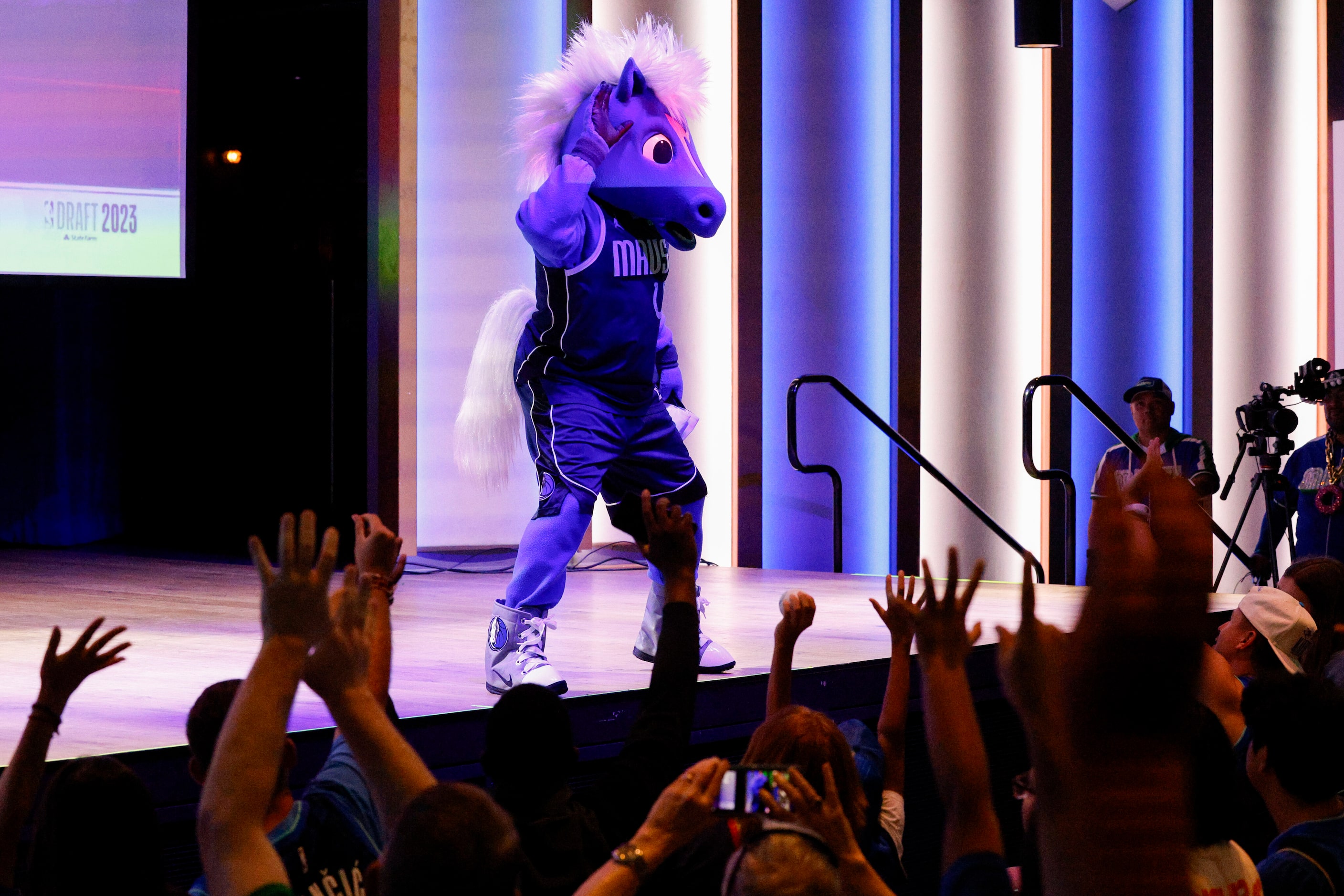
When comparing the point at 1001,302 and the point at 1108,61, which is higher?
the point at 1108,61

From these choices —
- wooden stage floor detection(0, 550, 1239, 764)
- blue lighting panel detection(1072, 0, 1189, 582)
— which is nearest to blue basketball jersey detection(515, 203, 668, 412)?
wooden stage floor detection(0, 550, 1239, 764)

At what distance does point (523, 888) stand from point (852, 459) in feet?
19.3

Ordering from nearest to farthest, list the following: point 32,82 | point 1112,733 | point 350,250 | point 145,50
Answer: point 1112,733, point 32,82, point 145,50, point 350,250

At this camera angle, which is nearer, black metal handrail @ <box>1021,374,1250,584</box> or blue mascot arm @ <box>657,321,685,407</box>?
blue mascot arm @ <box>657,321,685,407</box>

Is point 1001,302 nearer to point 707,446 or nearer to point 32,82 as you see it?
point 707,446

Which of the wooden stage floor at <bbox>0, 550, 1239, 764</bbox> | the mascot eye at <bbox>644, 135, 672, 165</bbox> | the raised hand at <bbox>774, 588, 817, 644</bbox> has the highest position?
the mascot eye at <bbox>644, 135, 672, 165</bbox>

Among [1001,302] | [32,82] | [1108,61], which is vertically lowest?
[1001,302]

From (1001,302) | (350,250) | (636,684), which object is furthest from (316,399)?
(636,684)

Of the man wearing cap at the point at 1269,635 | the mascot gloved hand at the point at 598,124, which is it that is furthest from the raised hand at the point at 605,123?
the man wearing cap at the point at 1269,635

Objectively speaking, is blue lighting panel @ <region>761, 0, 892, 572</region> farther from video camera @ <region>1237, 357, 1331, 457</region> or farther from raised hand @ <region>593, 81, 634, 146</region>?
raised hand @ <region>593, 81, 634, 146</region>

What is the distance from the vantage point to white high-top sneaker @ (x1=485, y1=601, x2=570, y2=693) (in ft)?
11.7

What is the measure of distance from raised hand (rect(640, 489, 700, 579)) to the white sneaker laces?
1458 millimetres

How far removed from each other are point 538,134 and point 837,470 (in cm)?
383

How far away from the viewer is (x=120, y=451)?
8.33 metres
